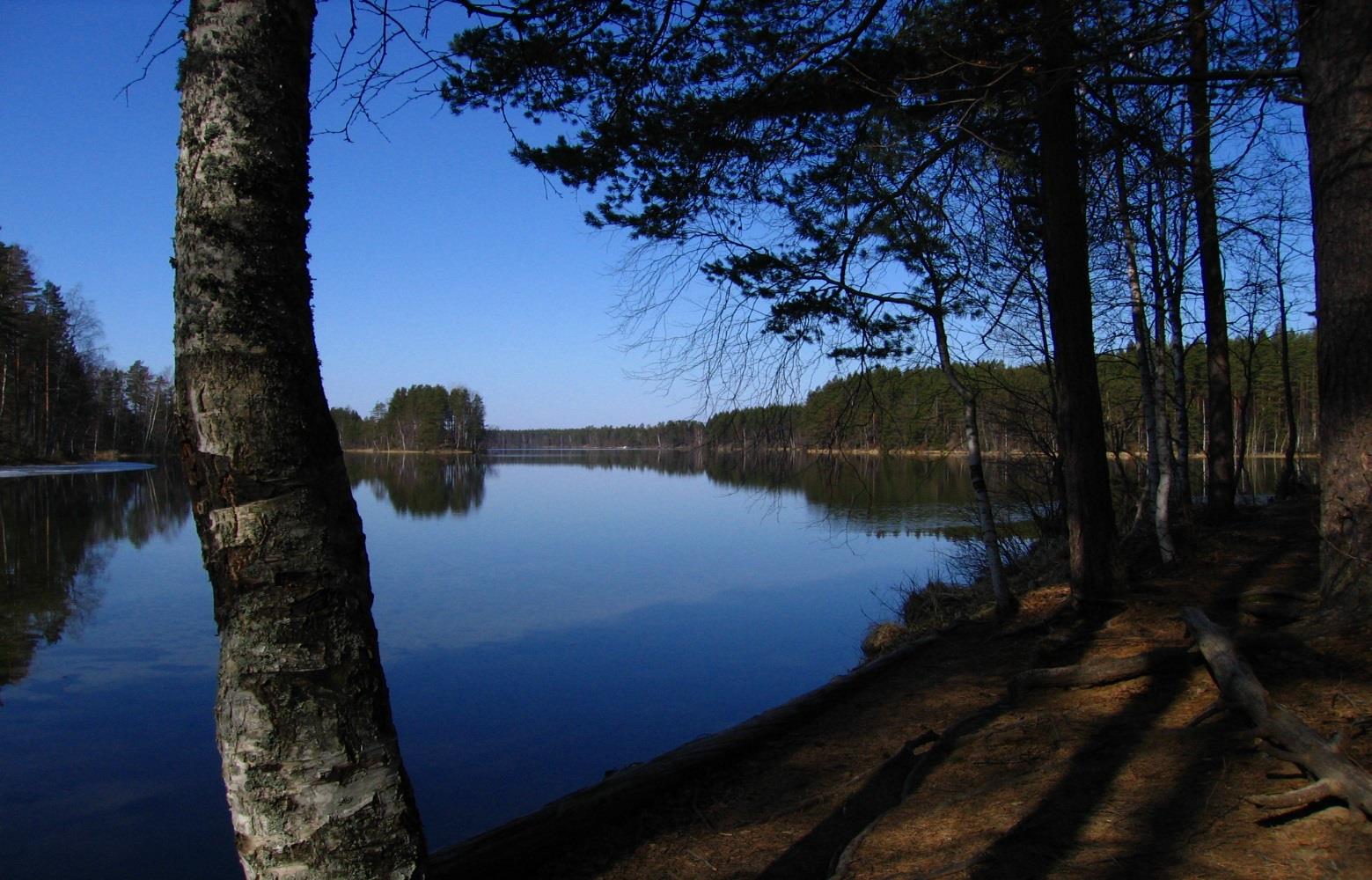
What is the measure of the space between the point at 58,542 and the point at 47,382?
36.5 metres

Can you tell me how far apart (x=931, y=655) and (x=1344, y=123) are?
474 cm

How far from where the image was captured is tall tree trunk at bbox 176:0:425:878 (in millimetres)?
1679

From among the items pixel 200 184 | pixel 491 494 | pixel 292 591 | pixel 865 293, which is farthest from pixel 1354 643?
pixel 491 494

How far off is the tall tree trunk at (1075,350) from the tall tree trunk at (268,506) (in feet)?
19.7

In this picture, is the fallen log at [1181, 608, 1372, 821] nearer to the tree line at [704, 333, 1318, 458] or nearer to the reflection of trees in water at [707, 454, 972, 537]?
the reflection of trees in water at [707, 454, 972, 537]

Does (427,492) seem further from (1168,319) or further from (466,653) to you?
(1168,319)

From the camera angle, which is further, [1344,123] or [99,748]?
[99,748]

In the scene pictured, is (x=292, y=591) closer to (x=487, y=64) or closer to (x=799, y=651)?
(x=487, y=64)

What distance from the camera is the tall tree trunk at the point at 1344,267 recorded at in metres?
4.37

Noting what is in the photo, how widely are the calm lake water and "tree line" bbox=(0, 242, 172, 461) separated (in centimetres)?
2023

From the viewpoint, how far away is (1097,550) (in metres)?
6.65

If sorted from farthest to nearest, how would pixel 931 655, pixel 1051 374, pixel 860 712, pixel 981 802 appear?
pixel 1051 374 < pixel 931 655 < pixel 860 712 < pixel 981 802

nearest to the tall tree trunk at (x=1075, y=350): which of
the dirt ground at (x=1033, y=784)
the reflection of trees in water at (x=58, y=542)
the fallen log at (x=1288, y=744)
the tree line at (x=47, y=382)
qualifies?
the dirt ground at (x=1033, y=784)

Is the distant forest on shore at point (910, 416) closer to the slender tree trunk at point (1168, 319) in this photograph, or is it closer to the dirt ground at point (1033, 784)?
the slender tree trunk at point (1168, 319)
